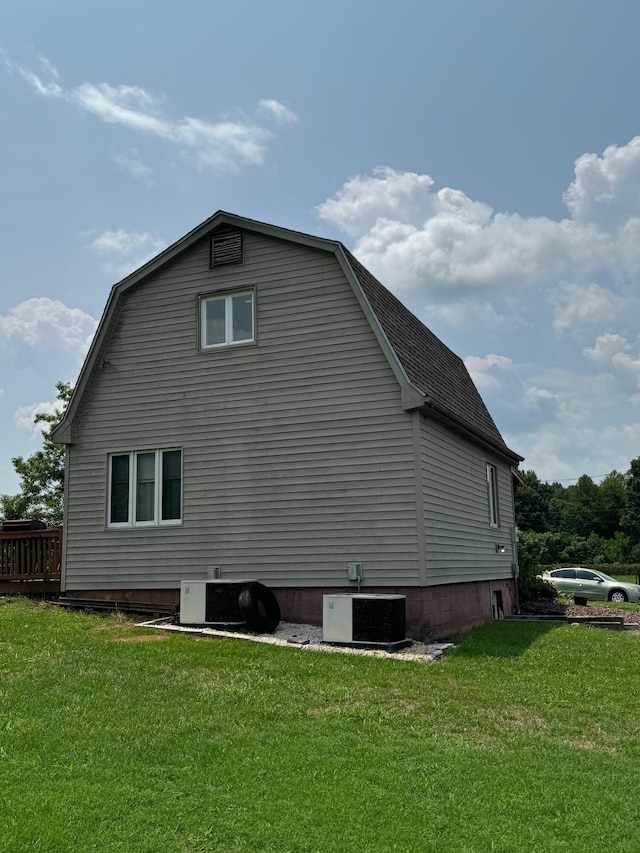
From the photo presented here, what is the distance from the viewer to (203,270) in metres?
Answer: 13.9

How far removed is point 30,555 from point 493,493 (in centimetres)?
989

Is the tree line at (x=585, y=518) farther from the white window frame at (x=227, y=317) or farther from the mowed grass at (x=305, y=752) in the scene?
the mowed grass at (x=305, y=752)

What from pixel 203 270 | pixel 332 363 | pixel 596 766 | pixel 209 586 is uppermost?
pixel 203 270

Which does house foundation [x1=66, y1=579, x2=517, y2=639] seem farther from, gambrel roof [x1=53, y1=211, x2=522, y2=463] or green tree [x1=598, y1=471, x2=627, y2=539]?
green tree [x1=598, y1=471, x2=627, y2=539]

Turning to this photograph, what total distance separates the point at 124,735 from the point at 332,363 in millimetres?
7603

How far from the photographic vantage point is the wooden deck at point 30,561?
48.3ft

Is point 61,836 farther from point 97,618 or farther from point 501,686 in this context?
point 97,618

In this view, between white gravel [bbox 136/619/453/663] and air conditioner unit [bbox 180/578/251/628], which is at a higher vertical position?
air conditioner unit [bbox 180/578/251/628]

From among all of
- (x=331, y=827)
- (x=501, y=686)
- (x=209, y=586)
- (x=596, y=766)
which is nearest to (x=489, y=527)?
(x=209, y=586)

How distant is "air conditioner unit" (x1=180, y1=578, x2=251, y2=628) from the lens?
11.4 m

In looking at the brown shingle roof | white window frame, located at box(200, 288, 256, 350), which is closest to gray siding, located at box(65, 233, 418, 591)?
white window frame, located at box(200, 288, 256, 350)

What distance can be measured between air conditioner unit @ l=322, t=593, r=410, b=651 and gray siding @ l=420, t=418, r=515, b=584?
132 cm

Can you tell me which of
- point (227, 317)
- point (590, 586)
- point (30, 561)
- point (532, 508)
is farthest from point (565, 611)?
point (532, 508)

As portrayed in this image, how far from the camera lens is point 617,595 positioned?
89.9ft
